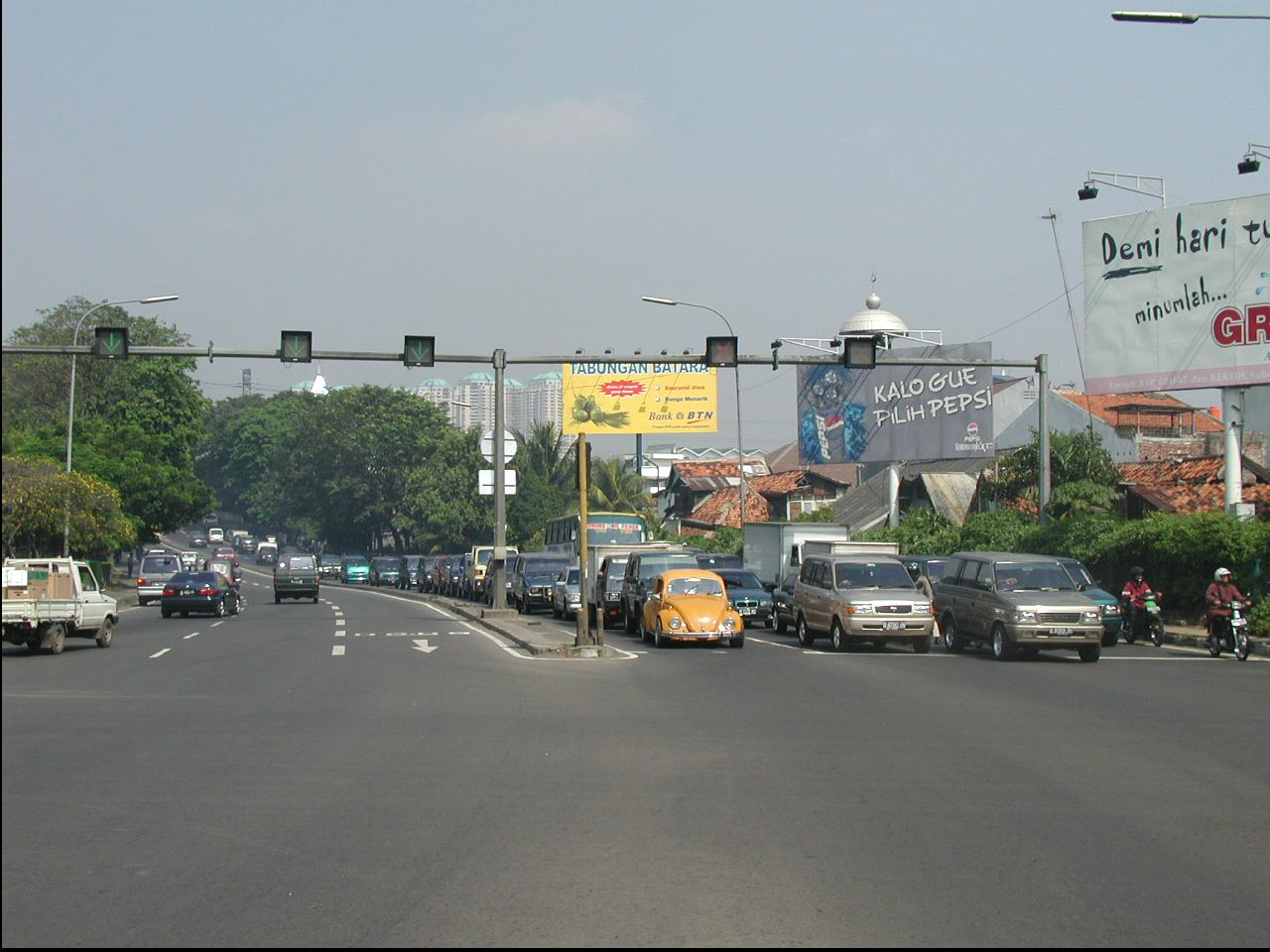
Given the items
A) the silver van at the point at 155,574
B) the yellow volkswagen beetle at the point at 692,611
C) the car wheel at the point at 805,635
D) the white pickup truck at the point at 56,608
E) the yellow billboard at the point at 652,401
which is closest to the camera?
the white pickup truck at the point at 56,608

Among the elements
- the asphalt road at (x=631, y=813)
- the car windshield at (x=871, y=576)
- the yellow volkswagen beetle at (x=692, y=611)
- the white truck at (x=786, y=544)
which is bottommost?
the asphalt road at (x=631, y=813)

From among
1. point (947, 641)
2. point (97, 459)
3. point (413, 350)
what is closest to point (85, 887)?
point (947, 641)

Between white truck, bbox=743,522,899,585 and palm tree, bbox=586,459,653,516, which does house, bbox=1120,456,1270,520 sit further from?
palm tree, bbox=586,459,653,516

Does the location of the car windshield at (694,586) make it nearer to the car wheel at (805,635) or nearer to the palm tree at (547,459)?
the car wheel at (805,635)

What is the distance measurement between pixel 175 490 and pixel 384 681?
51.7m

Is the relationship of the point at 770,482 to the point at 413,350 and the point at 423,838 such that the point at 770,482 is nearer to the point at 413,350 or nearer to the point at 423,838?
the point at 413,350

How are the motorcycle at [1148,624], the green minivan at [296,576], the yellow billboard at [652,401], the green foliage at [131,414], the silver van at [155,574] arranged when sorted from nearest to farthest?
the motorcycle at [1148,624] → the yellow billboard at [652,401] → the silver van at [155,574] → the green minivan at [296,576] → the green foliage at [131,414]

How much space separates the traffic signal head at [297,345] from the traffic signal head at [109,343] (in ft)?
10.8

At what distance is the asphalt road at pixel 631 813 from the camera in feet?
22.8

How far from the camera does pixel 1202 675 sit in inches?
828

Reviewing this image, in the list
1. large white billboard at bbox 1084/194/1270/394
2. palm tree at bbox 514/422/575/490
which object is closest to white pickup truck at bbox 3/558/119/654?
large white billboard at bbox 1084/194/1270/394

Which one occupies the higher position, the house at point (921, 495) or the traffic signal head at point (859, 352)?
the traffic signal head at point (859, 352)

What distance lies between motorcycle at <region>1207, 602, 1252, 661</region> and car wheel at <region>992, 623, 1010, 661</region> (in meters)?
3.90

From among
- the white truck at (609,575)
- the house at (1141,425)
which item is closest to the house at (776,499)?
the house at (1141,425)
